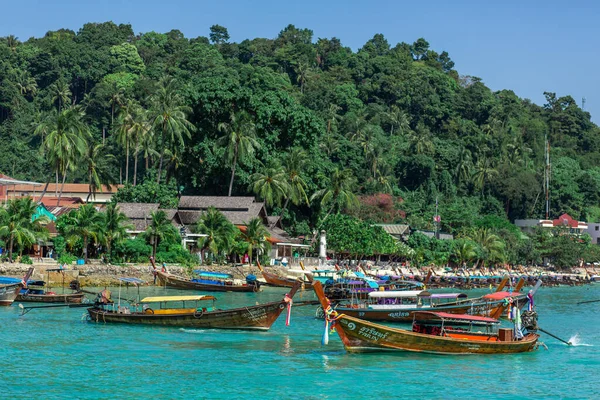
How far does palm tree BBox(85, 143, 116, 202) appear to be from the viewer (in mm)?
99875

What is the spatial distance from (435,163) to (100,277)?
3058 inches

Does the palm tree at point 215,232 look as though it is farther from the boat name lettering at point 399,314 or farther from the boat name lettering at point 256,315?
the boat name lettering at point 256,315

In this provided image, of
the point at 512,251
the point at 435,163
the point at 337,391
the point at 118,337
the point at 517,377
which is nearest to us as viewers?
the point at 337,391

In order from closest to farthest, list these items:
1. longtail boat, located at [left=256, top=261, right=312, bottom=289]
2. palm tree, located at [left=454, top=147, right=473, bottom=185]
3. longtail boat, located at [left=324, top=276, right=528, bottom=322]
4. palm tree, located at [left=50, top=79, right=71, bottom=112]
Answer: longtail boat, located at [left=324, top=276, right=528, bottom=322], longtail boat, located at [left=256, top=261, right=312, bottom=289], palm tree, located at [left=454, top=147, right=473, bottom=185], palm tree, located at [left=50, top=79, right=71, bottom=112]

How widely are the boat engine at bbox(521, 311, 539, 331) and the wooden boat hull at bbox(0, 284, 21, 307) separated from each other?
29.6m

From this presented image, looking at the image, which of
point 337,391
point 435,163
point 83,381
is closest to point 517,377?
point 337,391

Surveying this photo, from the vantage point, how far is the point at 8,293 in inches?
1980

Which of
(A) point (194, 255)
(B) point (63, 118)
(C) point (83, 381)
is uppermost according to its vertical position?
(B) point (63, 118)

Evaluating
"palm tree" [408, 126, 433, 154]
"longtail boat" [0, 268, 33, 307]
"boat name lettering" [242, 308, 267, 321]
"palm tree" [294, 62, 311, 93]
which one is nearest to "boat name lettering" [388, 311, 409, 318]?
"boat name lettering" [242, 308, 267, 321]

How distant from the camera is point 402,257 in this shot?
9781 centimetres

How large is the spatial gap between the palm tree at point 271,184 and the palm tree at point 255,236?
302 inches

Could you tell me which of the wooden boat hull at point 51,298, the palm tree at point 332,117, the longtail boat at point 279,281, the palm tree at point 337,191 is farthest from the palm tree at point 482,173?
the wooden boat hull at point 51,298

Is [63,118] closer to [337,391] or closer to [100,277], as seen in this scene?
[100,277]

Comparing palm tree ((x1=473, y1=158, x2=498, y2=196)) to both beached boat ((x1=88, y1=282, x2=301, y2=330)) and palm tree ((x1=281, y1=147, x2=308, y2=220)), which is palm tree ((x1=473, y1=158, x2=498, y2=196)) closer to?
palm tree ((x1=281, y1=147, x2=308, y2=220))
